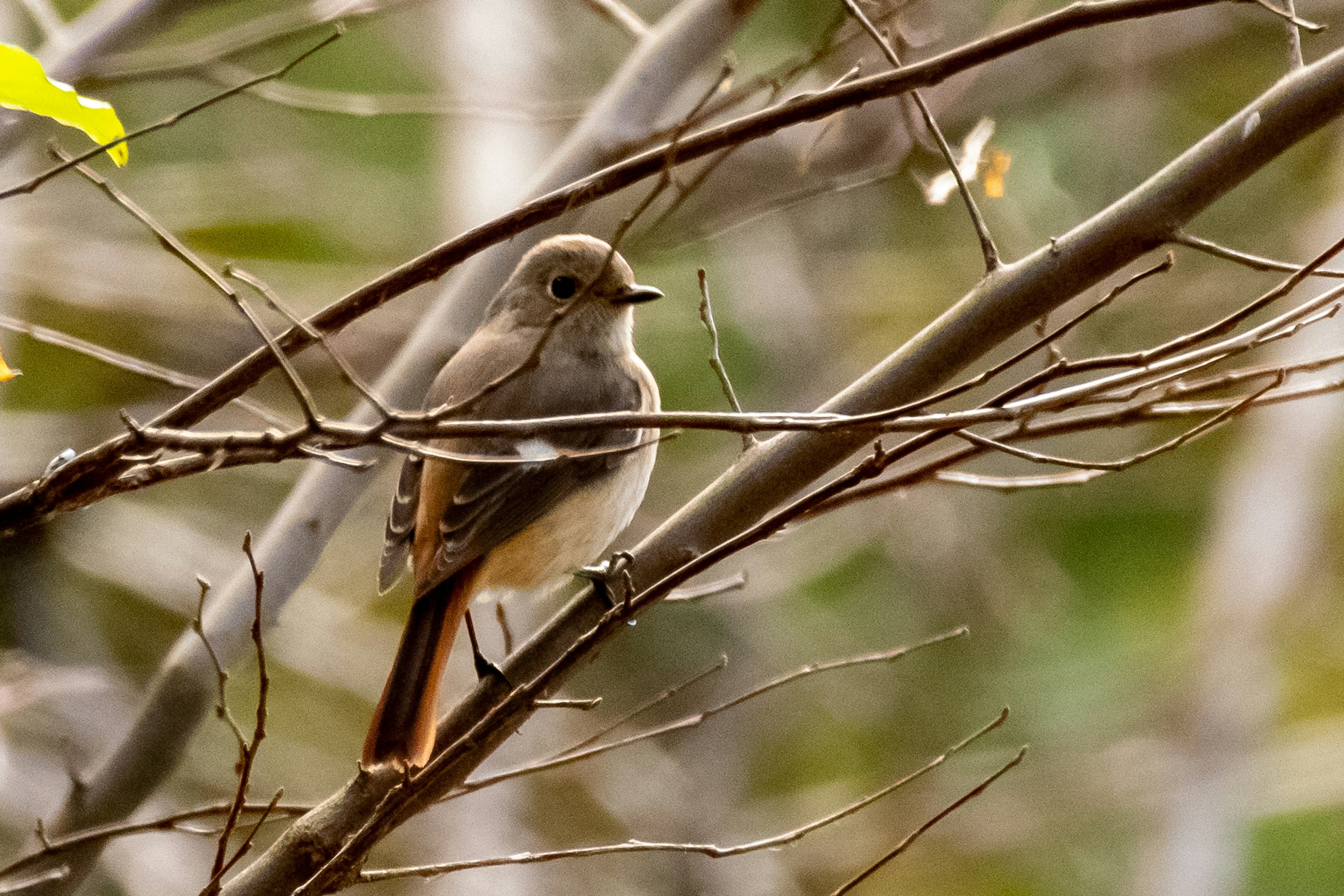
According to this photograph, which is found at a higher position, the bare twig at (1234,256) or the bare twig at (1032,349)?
the bare twig at (1234,256)

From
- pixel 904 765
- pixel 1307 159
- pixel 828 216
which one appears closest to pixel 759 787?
pixel 904 765

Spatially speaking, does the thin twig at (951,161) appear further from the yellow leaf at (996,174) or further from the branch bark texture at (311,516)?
the branch bark texture at (311,516)

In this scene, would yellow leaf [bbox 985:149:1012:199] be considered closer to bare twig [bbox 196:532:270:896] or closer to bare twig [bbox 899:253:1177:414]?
bare twig [bbox 899:253:1177:414]

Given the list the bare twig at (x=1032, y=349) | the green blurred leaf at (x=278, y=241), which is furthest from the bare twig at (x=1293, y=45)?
the green blurred leaf at (x=278, y=241)

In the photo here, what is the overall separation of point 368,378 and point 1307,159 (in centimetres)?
713

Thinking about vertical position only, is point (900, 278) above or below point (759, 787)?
above

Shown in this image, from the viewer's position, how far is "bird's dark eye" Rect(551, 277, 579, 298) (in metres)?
4.42

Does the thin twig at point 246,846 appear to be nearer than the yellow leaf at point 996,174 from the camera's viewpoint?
Yes

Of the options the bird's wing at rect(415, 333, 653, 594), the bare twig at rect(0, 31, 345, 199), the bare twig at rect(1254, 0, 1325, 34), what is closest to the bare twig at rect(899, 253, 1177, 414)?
the bare twig at rect(1254, 0, 1325, 34)

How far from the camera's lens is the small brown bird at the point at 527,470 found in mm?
3730

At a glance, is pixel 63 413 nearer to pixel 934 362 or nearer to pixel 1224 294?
pixel 934 362

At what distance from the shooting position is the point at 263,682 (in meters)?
2.32

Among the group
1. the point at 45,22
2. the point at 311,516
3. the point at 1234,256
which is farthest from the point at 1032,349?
the point at 45,22

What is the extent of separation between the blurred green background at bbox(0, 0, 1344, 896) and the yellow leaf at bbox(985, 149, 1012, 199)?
3.08m
